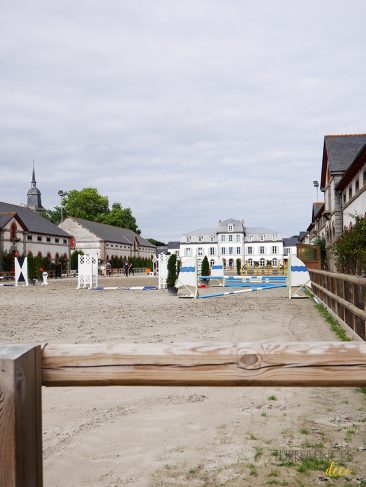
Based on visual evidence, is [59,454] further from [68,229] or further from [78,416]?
[68,229]

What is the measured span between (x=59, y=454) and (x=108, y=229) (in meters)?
75.6

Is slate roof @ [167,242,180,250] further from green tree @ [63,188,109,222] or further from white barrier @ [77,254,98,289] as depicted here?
white barrier @ [77,254,98,289]

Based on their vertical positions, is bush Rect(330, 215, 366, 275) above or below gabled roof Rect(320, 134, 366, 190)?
below

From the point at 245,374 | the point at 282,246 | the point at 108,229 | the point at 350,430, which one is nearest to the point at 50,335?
the point at 350,430

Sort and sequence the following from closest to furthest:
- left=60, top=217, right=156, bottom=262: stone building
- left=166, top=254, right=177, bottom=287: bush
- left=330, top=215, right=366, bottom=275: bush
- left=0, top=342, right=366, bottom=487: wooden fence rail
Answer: left=0, top=342, right=366, bottom=487: wooden fence rail < left=330, top=215, right=366, bottom=275: bush < left=166, top=254, right=177, bottom=287: bush < left=60, top=217, right=156, bottom=262: stone building

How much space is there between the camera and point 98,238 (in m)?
71.6

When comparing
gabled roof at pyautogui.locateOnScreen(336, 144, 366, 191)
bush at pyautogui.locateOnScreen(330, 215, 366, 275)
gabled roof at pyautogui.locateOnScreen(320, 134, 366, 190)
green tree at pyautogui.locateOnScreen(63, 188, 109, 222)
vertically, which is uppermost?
green tree at pyautogui.locateOnScreen(63, 188, 109, 222)

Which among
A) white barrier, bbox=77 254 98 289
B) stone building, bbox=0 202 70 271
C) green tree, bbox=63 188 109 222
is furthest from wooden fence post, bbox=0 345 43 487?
green tree, bbox=63 188 109 222

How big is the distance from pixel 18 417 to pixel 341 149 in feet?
110

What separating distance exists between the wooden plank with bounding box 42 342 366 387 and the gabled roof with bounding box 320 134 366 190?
101ft

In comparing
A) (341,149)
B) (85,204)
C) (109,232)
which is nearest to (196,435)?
(341,149)

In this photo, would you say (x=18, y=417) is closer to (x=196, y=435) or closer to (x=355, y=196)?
(x=196, y=435)

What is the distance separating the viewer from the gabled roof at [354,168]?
861 inches

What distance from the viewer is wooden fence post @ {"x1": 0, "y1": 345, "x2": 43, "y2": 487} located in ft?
5.62
